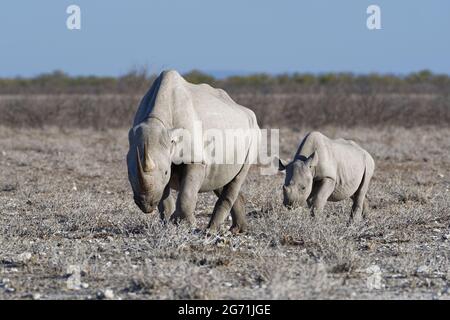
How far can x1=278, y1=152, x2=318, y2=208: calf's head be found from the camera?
36.9 ft

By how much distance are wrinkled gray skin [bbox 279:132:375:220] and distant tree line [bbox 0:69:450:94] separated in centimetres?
2582

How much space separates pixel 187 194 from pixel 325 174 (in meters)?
3.34

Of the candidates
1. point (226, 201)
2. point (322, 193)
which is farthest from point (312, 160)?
point (226, 201)

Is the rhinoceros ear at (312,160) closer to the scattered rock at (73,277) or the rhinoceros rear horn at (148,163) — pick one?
the rhinoceros rear horn at (148,163)

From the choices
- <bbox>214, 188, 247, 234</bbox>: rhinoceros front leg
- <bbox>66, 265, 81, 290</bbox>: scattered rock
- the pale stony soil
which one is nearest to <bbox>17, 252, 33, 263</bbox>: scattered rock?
the pale stony soil

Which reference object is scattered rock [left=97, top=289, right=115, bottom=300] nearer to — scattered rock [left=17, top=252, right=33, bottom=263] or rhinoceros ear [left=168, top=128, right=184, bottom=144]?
scattered rock [left=17, top=252, right=33, bottom=263]

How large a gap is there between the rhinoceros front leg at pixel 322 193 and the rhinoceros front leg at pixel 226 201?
141 centimetres

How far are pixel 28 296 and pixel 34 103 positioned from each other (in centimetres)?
2319

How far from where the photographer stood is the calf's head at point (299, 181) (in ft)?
36.9

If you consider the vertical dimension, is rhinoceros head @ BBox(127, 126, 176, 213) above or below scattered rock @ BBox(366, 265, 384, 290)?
above

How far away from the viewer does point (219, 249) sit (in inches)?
336

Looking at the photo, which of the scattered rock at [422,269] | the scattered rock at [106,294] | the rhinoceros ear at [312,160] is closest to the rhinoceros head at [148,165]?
the scattered rock at [106,294]

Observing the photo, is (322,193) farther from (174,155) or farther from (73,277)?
(73,277)
